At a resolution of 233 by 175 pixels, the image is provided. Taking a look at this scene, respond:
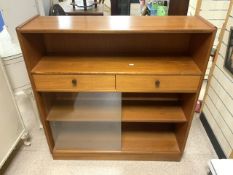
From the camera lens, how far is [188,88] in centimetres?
121

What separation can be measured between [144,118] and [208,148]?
763mm

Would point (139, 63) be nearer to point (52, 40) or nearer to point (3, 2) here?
point (52, 40)

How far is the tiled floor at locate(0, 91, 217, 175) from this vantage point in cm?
155

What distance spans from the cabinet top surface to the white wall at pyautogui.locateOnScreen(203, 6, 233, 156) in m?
0.58

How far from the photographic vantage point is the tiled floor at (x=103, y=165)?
1.55 metres

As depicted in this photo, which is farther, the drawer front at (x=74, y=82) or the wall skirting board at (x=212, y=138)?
→ the wall skirting board at (x=212, y=138)

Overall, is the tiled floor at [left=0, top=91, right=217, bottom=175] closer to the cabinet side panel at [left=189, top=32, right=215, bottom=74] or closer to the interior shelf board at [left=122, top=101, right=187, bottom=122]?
the interior shelf board at [left=122, top=101, right=187, bottom=122]

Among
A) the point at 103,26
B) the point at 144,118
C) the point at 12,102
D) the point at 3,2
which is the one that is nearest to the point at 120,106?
the point at 144,118

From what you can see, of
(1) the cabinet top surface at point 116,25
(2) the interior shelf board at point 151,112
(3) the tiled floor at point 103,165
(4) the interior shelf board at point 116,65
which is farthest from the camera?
(3) the tiled floor at point 103,165

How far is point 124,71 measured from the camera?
117 centimetres

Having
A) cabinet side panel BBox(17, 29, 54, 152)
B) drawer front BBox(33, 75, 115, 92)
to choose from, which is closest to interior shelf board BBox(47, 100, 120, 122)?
cabinet side panel BBox(17, 29, 54, 152)

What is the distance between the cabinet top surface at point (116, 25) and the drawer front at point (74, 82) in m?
0.28

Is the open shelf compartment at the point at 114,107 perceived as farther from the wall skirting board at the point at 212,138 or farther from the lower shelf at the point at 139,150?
the wall skirting board at the point at 212,138

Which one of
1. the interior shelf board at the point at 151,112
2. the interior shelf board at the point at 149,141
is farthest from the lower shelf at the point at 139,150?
the interior shelf board at the point at 151,112
